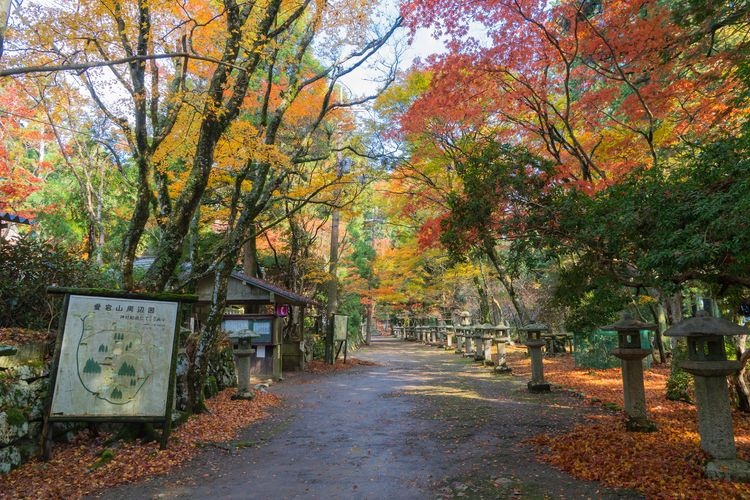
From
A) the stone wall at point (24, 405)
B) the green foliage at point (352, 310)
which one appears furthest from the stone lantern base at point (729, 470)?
the green foliage at point (352, 310)

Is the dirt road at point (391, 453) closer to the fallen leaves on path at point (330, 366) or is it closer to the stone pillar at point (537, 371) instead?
the stone pillar at point (537, 371)

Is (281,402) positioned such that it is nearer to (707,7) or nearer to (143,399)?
(143,399)

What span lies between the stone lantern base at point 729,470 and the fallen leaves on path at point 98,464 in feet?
19.2

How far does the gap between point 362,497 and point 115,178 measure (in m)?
17.0

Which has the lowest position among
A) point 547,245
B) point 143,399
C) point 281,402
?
point 281,402

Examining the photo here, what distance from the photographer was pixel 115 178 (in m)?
17.4

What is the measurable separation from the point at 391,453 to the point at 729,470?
11.9ft

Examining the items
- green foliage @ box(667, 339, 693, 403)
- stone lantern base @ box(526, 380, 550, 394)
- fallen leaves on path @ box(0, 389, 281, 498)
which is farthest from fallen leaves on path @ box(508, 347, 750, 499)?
fallen leaves on path @ box(0, 389, 281, 498)

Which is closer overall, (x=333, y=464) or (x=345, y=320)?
(x=333, y=464)

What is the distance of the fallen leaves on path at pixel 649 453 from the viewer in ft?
14.1

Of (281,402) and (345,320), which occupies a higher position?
(345,320)

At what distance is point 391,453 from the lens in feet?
19.7

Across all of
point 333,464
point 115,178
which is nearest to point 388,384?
point 333,464

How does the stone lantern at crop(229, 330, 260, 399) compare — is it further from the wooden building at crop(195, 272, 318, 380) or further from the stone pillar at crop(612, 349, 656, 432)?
the stone pillar at crop(612, 349, 656, 432)
